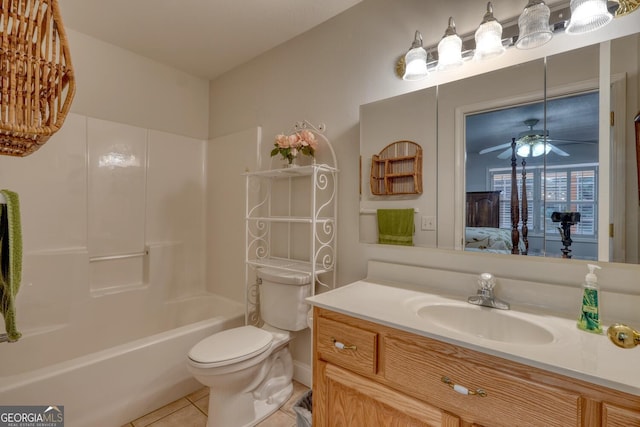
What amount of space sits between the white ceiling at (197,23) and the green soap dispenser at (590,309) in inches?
71.4

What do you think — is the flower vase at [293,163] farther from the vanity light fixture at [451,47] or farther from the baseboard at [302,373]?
the baseboard at [302,373]

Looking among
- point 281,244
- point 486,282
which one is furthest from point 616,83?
point 281,244

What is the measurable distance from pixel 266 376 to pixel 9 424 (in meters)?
1.16

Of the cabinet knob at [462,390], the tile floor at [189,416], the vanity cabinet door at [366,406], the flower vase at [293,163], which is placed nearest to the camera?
the cabinet knob at [462,390]

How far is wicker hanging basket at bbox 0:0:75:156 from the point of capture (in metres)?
0.69

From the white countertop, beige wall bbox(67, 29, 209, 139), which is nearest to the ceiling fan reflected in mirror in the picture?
the white countertop

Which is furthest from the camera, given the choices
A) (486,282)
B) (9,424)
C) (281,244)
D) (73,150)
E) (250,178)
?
(250,178)

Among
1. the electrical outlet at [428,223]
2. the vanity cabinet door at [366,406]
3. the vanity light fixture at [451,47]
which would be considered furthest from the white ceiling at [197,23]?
the vanity cabinet door at [366,406]

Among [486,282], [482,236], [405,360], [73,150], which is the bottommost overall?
[405,360]

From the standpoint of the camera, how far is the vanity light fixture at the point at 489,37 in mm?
1239

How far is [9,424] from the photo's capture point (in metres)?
1.32

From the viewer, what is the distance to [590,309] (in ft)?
3.14

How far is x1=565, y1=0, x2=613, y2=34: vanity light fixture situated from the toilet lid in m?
1.95

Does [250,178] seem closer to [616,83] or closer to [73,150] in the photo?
[73,150]
